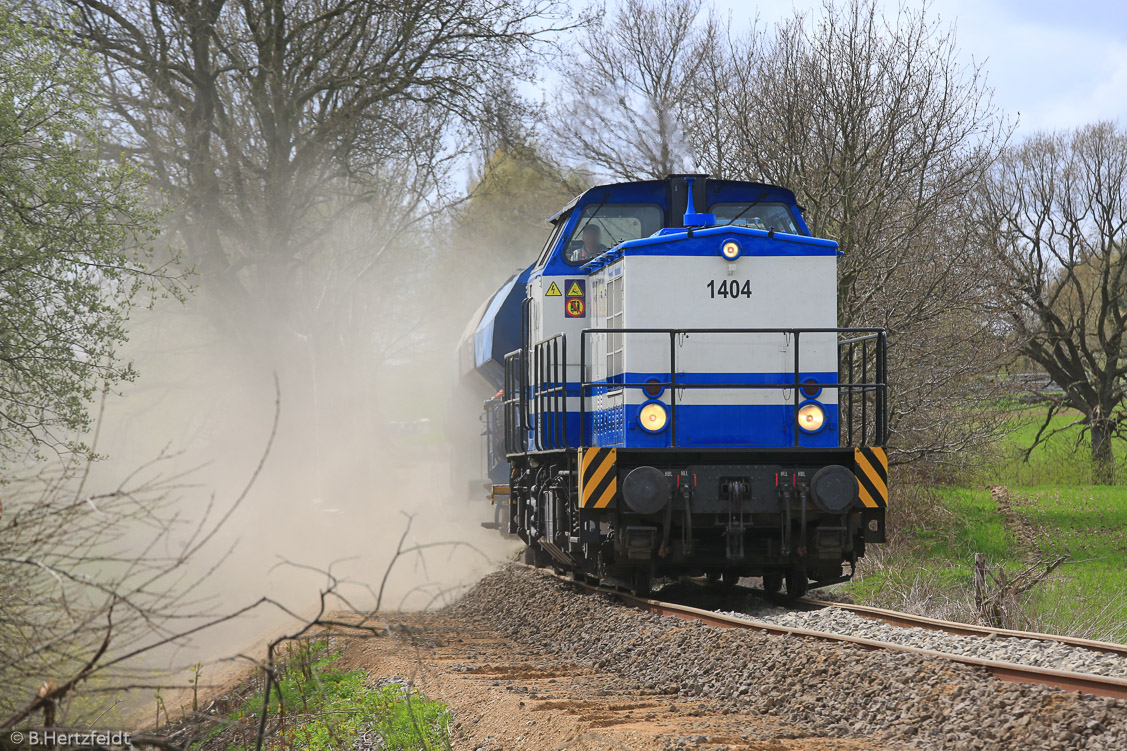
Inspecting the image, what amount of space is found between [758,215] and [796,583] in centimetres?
327

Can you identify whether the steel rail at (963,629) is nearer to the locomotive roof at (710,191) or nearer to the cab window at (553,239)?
the locomotive roof at (710,191)

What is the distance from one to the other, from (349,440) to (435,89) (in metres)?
11.4

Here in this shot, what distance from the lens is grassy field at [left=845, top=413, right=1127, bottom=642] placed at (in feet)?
31.8

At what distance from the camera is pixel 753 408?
8180mm

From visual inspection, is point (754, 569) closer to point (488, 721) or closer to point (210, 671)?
point (488, 721)

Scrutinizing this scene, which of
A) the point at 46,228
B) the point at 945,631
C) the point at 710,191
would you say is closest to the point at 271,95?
the point at 46,228

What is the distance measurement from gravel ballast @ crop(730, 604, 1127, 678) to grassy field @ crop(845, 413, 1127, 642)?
1.97 metres

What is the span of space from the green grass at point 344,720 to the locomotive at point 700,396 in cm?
214

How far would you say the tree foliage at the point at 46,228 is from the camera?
10.4m

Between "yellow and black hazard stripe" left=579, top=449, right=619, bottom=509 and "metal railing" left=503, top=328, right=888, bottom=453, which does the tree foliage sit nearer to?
"metal railing" left=503, top=328, right=888, bottom=453


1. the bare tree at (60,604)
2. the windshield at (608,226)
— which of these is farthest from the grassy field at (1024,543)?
the bare tree at (60,604)

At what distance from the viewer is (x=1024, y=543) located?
1688 cm

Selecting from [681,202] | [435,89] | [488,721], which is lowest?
[488,721]

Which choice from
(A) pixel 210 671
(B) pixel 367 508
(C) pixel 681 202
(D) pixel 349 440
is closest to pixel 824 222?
(C) pixel 681 202
